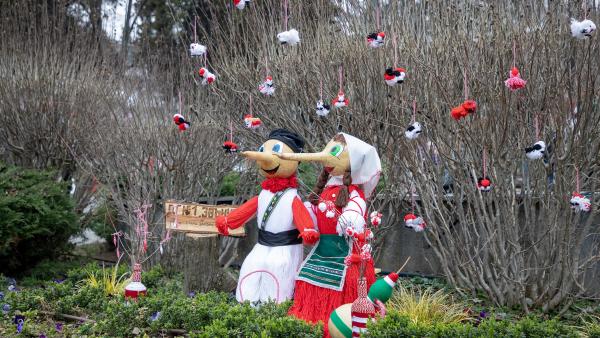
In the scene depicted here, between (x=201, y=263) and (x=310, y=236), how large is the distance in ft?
6.05

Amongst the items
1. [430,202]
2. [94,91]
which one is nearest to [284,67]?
[430,202]

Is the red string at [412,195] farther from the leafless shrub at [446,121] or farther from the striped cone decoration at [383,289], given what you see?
the striped cone decoration at [383,289]

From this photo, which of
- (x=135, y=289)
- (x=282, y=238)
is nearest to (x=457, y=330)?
(x=282, y=238)

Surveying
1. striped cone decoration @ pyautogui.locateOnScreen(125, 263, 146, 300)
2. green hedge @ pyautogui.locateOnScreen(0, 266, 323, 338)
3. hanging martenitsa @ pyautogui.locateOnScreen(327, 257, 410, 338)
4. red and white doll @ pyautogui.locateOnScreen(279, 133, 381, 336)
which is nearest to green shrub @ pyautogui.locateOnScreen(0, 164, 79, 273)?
green hedge @ pyautogui.locateOnScreen(0, 266, 323, 338)

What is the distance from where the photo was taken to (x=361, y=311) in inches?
157

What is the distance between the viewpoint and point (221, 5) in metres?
10.9

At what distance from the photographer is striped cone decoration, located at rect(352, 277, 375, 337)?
3990mm

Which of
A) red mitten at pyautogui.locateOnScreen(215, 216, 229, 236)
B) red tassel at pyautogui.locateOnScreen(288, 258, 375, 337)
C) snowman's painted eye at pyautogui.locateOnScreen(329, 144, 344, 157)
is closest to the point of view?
red tassel at pyautogui.locateOnScreen(288, 258, 375, 337)

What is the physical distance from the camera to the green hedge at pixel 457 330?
4.11 m

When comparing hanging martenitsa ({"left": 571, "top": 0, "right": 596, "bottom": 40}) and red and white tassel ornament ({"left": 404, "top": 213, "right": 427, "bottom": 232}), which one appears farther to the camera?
red and white tassel ornament ({"left": 404, "top": 213, "right": 427, "bottom": 232})

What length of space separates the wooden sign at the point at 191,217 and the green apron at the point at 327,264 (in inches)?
48.5

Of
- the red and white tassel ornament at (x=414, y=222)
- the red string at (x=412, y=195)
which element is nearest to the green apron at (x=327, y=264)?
the red and white tassel ornament at (x=414, y=222)

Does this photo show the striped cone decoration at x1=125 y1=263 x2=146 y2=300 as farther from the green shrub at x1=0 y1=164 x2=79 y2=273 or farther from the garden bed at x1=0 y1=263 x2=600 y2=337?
the green shrub at x1=0 y1=164 x2=79 y2=273

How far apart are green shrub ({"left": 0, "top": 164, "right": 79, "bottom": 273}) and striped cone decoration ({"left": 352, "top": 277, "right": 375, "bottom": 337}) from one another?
4903 mm
